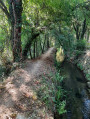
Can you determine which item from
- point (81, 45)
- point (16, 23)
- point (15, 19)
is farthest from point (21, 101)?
point (81, 45)

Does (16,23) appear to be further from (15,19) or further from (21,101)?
(21,101)

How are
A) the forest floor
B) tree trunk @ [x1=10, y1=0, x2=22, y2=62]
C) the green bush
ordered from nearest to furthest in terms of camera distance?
the forest floor → tree trunk @ [x1=10, y1=0, x2=22, y2=62] → the green bush

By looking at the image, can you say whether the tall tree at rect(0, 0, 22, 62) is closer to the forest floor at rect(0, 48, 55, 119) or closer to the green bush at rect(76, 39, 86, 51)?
the forest floor at rect(0, 48, 55, 119)

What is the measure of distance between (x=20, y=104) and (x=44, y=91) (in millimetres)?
1321

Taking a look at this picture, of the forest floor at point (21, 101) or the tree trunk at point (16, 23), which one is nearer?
the forest floor at point (21, 101)

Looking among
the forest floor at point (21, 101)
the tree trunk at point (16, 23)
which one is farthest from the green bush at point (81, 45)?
the forest floor at point (21, 101)

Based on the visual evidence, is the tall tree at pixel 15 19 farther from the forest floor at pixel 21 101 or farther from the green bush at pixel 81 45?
the green bush at pixel 81 45

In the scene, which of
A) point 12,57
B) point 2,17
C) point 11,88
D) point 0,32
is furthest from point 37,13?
point 11,88

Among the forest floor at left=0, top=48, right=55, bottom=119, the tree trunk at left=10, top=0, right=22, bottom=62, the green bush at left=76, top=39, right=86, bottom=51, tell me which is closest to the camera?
the forest floor at left=0, top=48, right=55, bottom=119

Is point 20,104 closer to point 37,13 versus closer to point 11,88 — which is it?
point 11,88

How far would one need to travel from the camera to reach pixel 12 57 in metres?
8.28

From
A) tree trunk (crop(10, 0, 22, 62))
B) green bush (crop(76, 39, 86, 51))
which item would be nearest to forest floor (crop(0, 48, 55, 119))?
tree trunk (crop(10, 0, 22, 62))

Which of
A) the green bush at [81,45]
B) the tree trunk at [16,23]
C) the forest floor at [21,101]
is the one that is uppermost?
the tree trunk at [16,23]

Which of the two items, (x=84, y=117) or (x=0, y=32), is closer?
(x=84, y=117)
